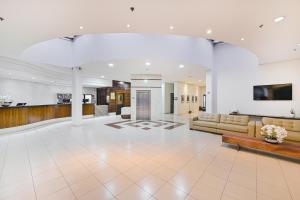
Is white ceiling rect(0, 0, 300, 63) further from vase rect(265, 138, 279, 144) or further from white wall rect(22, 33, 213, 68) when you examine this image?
vase rect(265, 138, 279, 144)

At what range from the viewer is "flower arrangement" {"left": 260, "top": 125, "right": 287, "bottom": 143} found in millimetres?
3533

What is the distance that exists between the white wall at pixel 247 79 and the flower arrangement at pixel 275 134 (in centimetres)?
396

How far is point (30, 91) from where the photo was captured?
10555mm

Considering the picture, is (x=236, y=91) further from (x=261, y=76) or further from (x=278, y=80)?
(x=278, y=80)

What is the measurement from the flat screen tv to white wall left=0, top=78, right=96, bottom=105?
47.5 feet

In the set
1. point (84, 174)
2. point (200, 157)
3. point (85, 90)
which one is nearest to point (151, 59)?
point (200, 157)

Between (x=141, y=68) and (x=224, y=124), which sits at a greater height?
(x=141, y=68)

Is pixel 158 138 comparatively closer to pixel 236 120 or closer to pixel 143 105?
pixel 236 120

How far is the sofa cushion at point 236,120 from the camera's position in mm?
5581

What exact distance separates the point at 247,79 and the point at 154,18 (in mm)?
6754

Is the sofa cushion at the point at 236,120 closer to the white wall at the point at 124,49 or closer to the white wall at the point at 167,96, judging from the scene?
the white wall at the point at 124,49

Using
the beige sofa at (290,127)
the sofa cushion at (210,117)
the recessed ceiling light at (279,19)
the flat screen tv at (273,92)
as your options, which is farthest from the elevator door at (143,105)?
the recessed ceiling light at (279,19)

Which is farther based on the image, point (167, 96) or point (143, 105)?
point (167, 96)

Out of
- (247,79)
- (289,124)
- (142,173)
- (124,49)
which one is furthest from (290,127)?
(124,49)
